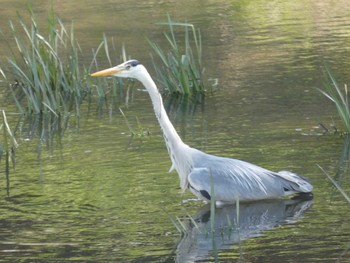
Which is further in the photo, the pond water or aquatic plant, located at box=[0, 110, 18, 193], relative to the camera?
aquatic plant, located at box=[0, 110, 18, 193]

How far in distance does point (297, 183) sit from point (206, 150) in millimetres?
2069

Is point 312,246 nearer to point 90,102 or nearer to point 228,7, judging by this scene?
point 90,102

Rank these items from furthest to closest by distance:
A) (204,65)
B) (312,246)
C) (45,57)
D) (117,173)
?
(204,65), (45,57), (117,173), (312,246)

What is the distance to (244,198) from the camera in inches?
354

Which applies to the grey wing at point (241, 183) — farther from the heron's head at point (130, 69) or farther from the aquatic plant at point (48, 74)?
the aquatic plant at point (48, 74)

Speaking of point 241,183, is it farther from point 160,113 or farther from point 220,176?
point 160,113

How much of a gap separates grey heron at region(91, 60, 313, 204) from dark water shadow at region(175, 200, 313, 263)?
0.36ft

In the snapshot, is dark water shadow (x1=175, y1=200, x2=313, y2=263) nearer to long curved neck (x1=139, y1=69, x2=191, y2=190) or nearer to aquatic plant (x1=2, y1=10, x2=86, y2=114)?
long curved neck (x1=139, y1=69, x2=191, y2=190)

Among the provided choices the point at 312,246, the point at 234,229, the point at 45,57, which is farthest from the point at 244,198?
the point at 45,57

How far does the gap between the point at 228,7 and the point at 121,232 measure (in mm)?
13445

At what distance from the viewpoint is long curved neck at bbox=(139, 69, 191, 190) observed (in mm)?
9109

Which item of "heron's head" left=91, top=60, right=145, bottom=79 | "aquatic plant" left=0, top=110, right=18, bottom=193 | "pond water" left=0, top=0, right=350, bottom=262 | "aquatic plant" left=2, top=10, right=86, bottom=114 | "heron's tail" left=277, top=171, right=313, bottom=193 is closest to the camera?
"pond water" left=0, top=0, right=350, bottom=262

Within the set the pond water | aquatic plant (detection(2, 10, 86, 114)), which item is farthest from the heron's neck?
aquatic plant (detection(2, 10, 86, 114))

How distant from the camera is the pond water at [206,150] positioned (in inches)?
308
